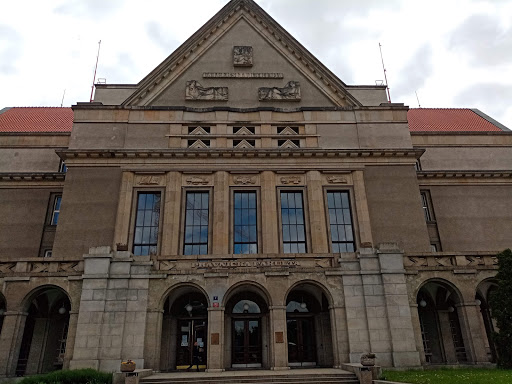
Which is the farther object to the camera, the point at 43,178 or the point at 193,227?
the point at 43,178

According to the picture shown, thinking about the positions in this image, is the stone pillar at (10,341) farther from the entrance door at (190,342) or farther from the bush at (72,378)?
the entrance door at (190,342)

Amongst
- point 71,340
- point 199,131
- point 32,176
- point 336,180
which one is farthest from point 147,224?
point 336,180

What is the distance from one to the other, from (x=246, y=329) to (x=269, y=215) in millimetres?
8079

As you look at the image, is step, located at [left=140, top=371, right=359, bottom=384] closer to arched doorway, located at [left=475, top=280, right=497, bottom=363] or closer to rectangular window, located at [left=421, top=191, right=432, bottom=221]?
arched doorway, located at [left=475, top=280, right=497, bottom=363]

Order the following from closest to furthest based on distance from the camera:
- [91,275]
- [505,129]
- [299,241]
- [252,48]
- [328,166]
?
1. [91,275]
2. [299,241]
3. [328,166]
4. [252,48]
5. [505,129]

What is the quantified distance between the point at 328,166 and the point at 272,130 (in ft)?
17.6

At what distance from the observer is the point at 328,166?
29.9 m

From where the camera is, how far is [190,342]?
22.8m

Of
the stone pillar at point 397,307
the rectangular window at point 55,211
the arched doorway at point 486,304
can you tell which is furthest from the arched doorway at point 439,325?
the rectangular window at point 55,211

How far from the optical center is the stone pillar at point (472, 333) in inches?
800

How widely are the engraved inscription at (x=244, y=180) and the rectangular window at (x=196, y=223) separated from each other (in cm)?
238

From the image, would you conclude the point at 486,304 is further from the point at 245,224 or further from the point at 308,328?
the point at 245,224


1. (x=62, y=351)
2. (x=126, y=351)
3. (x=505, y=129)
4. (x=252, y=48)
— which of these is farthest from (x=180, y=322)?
(x=505, y=129)

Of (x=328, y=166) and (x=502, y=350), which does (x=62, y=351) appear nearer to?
(x=328, y=166)
